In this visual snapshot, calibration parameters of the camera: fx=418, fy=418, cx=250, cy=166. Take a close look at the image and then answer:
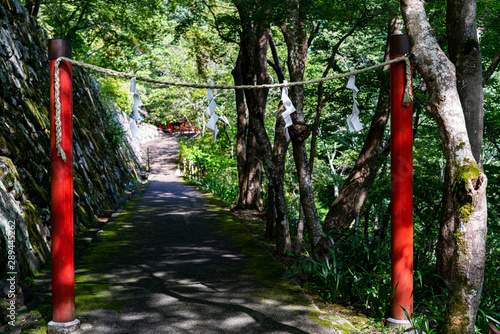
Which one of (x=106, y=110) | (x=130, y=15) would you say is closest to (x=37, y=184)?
(x=130, y=15)

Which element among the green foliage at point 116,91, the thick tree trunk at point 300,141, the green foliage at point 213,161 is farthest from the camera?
the green foliage at point 116,91

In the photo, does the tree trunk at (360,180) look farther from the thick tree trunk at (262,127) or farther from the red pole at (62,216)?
the red pole at (62,216)

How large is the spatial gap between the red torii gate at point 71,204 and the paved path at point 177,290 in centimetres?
45

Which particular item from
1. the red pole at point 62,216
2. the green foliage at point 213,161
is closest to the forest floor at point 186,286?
the red pole at point 62,216

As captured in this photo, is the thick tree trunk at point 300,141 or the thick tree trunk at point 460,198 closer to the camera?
the thick tree trunk at point 460,198

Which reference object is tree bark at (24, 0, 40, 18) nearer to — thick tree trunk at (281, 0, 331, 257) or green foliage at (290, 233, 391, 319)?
thick tree trunk at (281, 0, 331, 257)

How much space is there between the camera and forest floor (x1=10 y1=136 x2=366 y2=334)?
12.5ft

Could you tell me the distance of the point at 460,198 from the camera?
3.21 m

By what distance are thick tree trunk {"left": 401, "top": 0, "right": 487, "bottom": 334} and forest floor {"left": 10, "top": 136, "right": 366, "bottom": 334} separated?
986 millimetres

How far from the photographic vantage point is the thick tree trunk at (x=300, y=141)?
204 inches

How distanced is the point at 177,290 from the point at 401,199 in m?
2.64

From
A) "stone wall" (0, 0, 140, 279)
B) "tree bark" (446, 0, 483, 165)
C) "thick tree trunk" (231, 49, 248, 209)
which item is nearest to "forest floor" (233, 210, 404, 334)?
"tree bark" (446, 0, 483, 165)

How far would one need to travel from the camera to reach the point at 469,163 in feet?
10.5

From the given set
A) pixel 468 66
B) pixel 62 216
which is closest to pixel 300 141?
pixel 468 66
